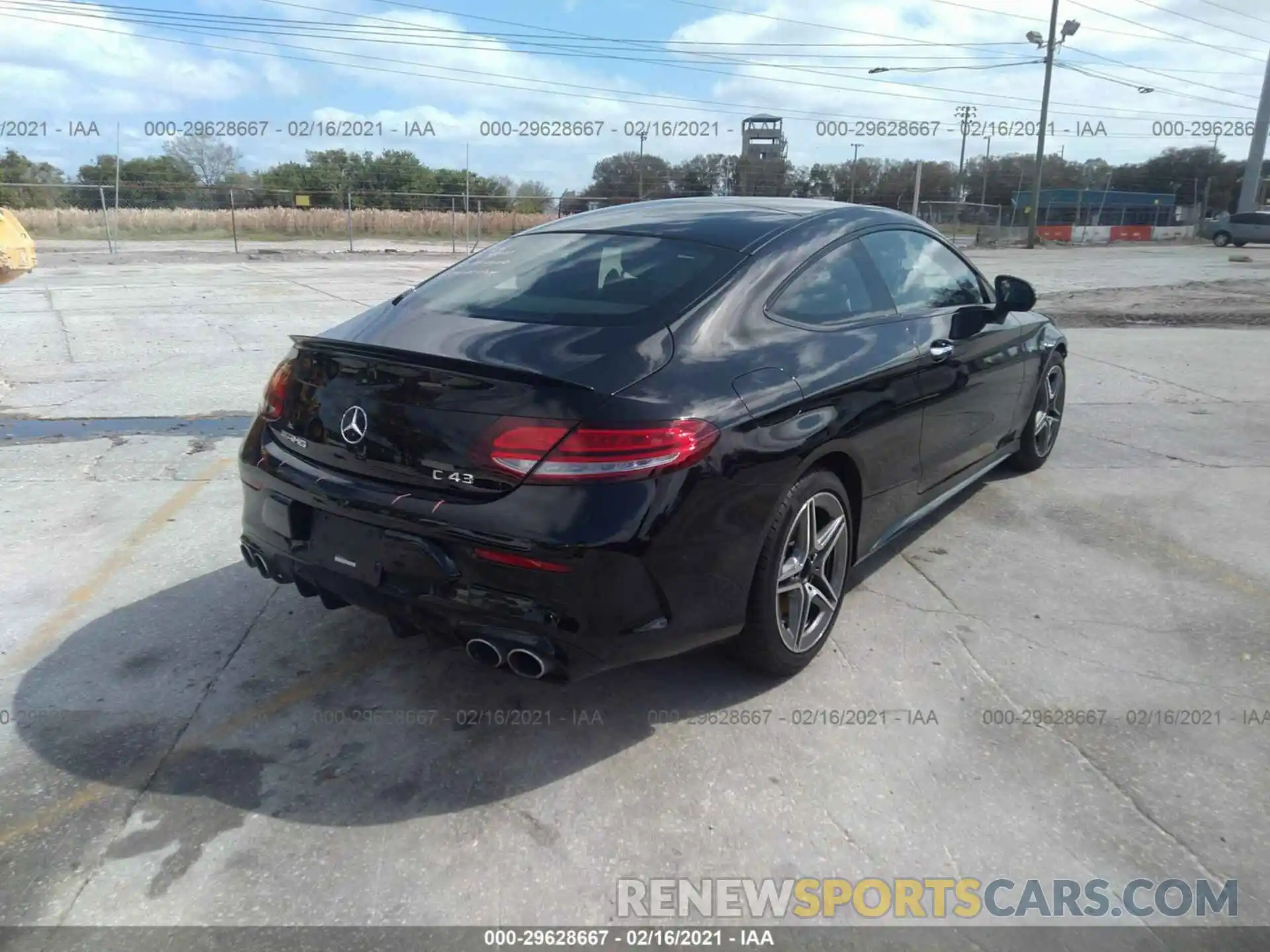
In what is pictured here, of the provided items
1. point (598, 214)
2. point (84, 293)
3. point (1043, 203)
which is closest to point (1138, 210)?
point (1043, 203)

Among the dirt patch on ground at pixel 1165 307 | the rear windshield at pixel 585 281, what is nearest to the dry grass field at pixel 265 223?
the dirt patch on ground at pixel 1165 307

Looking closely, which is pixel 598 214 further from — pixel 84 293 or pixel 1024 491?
pixel 84 293

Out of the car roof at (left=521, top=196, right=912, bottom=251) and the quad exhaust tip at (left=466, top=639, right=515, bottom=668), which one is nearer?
the quad exhaust tip at (left=466, top=639, right=515, bottom=668)

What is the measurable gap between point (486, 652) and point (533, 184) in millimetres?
53309

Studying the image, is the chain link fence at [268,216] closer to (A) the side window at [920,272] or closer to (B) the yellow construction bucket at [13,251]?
(B) the yellow construction bucket at [13,251]

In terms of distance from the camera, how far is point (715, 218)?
3688 millimetres

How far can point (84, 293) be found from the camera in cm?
1559

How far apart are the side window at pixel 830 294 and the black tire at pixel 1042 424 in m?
2.15

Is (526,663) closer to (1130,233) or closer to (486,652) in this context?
(486,652)

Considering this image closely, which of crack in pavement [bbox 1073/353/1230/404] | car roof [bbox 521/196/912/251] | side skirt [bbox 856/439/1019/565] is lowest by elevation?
side skirt [bbox 856/439/1019/565]

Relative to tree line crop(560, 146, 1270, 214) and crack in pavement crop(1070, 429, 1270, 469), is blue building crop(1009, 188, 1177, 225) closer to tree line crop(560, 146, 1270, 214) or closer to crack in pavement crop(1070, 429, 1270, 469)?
tree line crop(560, 146, 1270, 214)

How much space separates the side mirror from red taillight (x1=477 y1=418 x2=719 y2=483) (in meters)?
2.83

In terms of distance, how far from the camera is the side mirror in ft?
15.5

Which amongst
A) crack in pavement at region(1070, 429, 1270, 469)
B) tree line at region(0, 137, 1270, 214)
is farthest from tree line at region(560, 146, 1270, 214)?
crack in pavement at region(1070, 429, 1270, 469)
